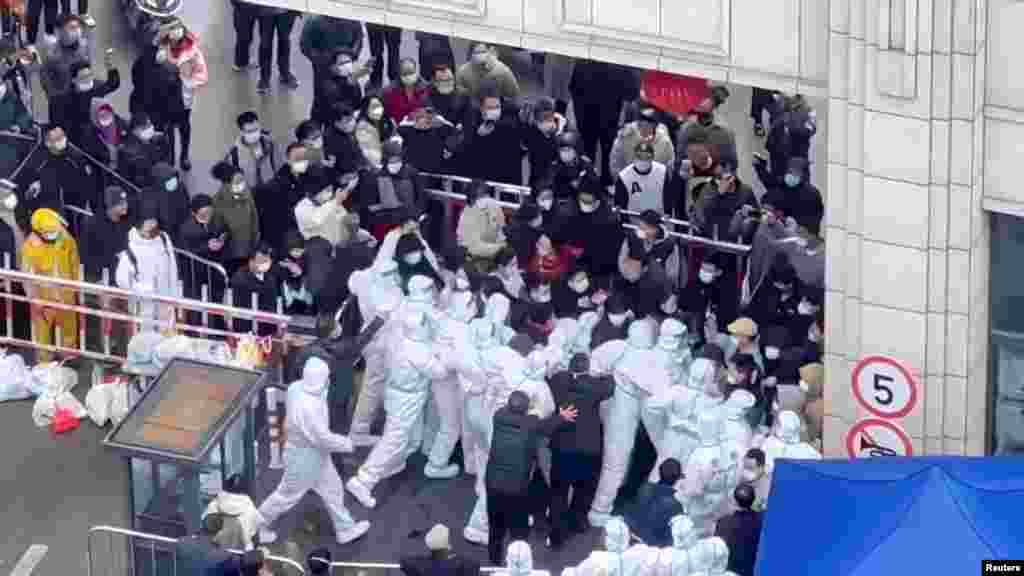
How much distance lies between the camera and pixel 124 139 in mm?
38656

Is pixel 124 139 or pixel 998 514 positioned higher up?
pixel 124 139

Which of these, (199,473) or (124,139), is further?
(124,139)

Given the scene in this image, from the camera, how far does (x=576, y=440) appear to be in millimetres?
33125

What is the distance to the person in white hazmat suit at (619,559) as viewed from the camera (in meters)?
31.1

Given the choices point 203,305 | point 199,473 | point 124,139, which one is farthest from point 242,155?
point 199,473

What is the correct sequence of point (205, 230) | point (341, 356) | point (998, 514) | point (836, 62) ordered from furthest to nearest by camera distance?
point (205, 230) < point (341, 356) < point (836, 62) < point (998, 514)

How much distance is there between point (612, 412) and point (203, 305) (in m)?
4.38

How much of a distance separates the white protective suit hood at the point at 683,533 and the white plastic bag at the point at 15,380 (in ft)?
26.2


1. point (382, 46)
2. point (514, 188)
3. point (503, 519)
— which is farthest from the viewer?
point (382, 46)

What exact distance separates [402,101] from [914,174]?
8661 millimetres

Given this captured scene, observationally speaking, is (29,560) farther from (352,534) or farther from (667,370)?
(667,370)

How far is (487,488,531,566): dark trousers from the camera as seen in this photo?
3294cm

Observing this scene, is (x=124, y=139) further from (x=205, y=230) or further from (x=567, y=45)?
(x=567, y=45)

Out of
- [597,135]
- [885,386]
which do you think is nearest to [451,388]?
[885,386]
